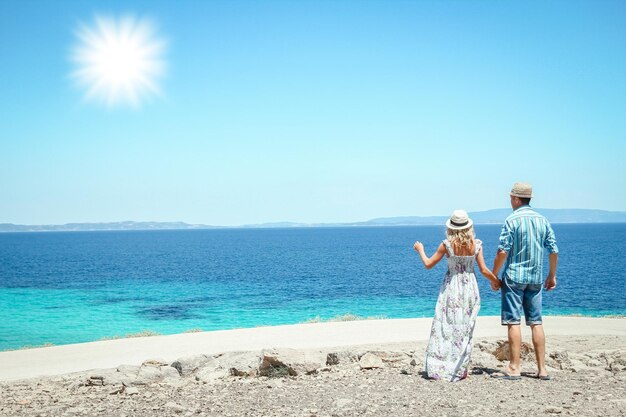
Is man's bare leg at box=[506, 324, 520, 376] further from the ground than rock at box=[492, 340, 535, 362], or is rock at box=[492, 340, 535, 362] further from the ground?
man's bare leg at box=[506, 324, 520, 376]

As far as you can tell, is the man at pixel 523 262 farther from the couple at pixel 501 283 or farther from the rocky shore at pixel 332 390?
the rocky shore at pixel 332 390

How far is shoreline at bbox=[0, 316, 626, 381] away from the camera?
1280 centimetres

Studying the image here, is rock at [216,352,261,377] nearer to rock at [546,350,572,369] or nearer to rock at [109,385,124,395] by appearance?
rock at [109,385,124,395]

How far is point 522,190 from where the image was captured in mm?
6449

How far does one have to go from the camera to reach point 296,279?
48.9 metres

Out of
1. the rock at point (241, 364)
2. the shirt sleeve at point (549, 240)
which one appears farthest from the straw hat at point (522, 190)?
the rock at point (241, 364)

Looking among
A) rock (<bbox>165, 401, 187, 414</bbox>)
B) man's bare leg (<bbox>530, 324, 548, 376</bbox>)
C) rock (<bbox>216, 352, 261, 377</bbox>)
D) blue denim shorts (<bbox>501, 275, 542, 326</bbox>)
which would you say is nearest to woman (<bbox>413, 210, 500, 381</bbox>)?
blue denim shorts (<bbox>501, 275, 542, 326</bbox>)

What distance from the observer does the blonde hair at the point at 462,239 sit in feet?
21.0

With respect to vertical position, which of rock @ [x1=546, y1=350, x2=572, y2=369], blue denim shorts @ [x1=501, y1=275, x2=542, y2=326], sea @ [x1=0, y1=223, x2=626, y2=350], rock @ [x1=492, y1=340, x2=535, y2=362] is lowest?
sea @ [x1=0, y1=223, x2=626, y2=350]

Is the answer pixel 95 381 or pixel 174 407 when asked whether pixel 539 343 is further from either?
pixel 95 381

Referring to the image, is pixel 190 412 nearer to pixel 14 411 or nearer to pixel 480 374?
pixel 14 411

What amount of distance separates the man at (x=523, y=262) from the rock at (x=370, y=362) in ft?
6.37

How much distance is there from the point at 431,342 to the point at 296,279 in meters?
42.6

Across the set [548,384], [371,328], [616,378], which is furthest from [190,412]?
[371,328]
